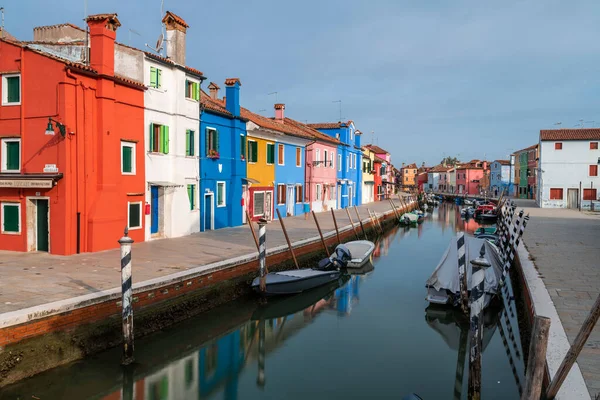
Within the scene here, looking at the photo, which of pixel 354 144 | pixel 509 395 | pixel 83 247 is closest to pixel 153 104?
pixel 83 247

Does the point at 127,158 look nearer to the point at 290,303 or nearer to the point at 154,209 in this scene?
the point at 154,209

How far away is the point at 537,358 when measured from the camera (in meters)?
4.86

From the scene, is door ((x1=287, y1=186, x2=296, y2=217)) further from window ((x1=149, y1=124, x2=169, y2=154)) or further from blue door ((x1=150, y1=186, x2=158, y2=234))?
blue door ((x1=150, y1=186, x2=158, y2=234))

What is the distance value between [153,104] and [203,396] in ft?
38.2

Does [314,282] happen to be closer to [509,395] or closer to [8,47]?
[509,395]

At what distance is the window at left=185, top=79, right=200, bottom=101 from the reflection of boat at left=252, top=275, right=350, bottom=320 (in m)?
9.34

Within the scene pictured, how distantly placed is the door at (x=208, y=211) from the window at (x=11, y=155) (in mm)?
7371

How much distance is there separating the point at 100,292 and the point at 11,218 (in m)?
7.24

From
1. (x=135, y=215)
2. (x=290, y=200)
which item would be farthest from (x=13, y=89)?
(x=290, y=200)

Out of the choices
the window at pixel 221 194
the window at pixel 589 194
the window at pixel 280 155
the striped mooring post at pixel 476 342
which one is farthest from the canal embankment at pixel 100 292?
the window at pixel 589 194

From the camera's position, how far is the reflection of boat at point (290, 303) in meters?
12.4

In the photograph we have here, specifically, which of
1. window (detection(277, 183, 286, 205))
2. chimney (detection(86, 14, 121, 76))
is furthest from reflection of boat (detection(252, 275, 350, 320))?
window (detection(277, 183, 286, 205))

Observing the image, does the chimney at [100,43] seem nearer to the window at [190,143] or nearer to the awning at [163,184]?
the awning at [163,184]

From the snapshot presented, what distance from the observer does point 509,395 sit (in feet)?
25.1
